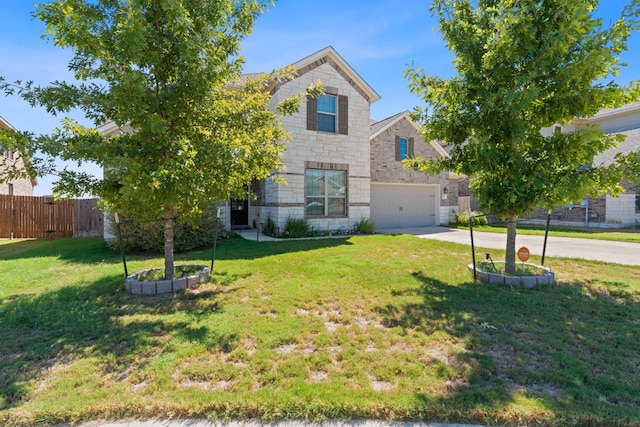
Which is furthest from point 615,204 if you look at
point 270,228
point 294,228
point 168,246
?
point 168,246

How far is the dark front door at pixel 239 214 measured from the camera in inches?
560

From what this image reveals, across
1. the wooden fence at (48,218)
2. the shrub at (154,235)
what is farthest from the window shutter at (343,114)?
the wooden fence at (48,218)

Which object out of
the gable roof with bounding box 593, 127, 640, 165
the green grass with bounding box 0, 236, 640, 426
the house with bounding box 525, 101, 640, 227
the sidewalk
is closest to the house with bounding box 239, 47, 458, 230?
the green grass with bounding box 0, 236, 640, 426

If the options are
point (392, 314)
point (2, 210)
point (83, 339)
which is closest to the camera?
point (83, 339)

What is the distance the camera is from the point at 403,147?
640 inches

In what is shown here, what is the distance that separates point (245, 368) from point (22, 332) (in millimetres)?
3115

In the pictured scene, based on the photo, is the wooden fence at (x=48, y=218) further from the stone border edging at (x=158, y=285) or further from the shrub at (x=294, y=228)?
the stone border edging at (x=158, y=285)

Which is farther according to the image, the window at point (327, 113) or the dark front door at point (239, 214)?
the dark front door at point (239, 214)

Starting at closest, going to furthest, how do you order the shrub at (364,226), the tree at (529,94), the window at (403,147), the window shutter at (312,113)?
the tree at (529,94) < the window shutter at (312,113) < the shrub at (364,226) < the window at (403,147)

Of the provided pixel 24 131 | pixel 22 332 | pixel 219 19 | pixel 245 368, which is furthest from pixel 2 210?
pixel 245 368

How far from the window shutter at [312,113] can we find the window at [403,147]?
5.00m

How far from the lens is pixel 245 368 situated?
124 inches

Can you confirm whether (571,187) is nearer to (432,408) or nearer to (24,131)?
(432,408)

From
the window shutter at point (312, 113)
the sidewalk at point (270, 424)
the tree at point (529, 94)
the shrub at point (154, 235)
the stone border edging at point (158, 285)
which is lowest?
the sidewalk at point (270, 424)
